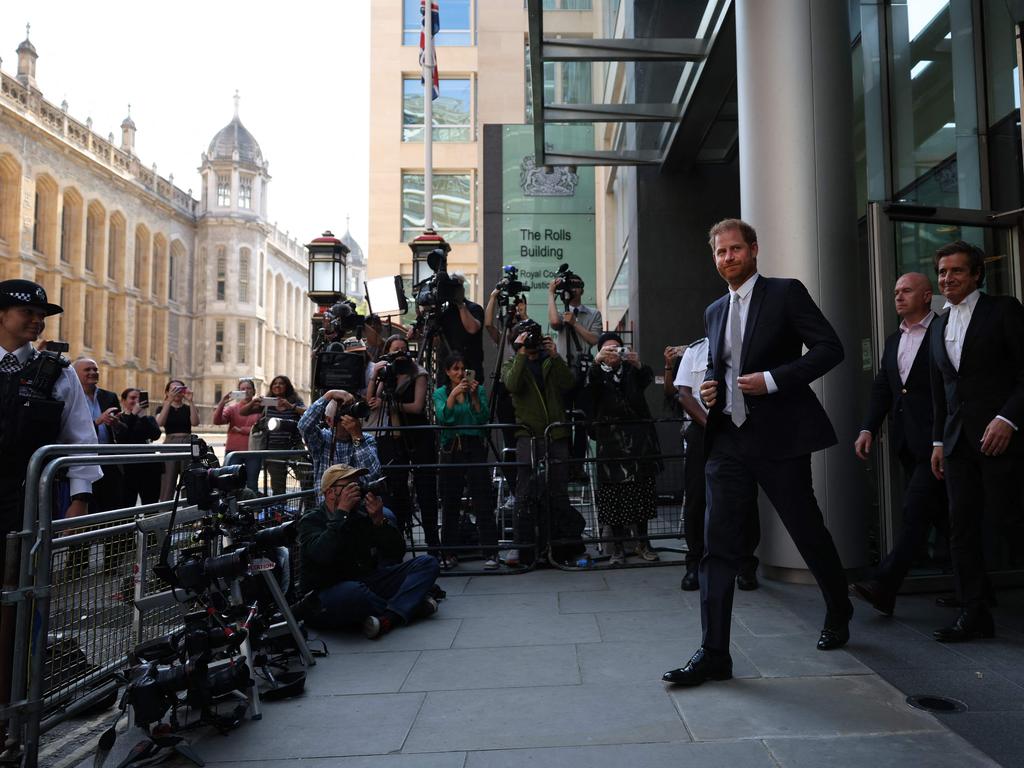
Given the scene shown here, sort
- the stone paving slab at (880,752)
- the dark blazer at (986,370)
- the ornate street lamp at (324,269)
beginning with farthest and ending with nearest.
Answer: the ornate street lamp at (324,269) → the dark blazer at (986,370) → the stone paving slab at (880,752)

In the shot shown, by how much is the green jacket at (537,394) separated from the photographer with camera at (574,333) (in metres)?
0.30

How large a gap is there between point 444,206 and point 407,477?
24.9m

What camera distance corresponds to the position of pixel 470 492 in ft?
23.8

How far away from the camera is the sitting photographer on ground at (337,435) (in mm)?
6004

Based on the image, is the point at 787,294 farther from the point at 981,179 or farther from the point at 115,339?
the point at 115,339

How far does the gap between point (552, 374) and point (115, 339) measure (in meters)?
66.2

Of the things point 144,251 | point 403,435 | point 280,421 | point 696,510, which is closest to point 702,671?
point 696,510

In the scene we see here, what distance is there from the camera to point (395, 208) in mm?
30859

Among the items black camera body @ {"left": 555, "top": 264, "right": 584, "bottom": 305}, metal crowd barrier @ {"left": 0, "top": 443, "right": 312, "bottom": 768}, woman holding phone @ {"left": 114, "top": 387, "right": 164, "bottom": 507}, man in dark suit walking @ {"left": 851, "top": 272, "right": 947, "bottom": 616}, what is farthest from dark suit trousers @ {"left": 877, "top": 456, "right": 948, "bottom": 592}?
woman holding phone @ {"left": 114, "top": 387, "right": 164, "bottom": 507}

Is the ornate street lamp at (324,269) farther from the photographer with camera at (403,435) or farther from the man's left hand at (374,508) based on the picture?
the man's left hand at (374,508)

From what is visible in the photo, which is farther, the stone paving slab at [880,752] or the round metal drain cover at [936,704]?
the round metal drain cover at [936,704]

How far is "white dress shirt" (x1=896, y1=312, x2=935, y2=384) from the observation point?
5.08m

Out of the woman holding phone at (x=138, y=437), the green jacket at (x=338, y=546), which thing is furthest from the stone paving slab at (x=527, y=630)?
the woman holding phone at (x=138, y=437)

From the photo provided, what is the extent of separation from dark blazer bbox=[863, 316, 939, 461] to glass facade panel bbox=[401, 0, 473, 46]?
3077 centimetres
